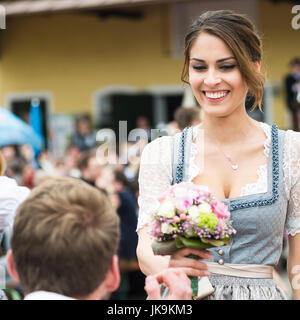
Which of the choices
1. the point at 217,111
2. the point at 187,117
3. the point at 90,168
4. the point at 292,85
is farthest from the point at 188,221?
the point at 292,85

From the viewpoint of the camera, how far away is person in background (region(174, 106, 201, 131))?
19.1ft

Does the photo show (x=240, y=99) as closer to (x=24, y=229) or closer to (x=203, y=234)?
(x=203, y=234)

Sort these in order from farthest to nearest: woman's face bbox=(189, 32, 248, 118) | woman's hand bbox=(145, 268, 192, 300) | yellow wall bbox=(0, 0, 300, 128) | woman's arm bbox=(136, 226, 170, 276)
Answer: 1. yellow wall bbox=(0, 0, 300, 128)
2. woman's face bbox=(189, 32, 248, 118)
3. woman's arm bbox=(136, 226, 170, 276)
4. woman's hand bbox=(145, 268, 192, 300)

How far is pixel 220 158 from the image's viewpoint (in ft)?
9.52

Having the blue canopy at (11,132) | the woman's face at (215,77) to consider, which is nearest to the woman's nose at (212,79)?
the woman's face at (215,77)

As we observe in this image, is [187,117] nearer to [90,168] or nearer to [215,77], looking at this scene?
[90,168]

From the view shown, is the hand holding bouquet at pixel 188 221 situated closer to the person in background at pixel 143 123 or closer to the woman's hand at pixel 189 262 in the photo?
the woman's hand at pixel 189 262

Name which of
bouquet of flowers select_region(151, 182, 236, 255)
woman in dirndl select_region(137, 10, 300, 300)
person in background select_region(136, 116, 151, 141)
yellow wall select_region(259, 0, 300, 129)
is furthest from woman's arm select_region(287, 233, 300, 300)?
person in background select_region(136, 116, 151, 141)

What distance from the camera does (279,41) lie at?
1327cm

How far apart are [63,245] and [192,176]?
0.93 m

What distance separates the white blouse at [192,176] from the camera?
281 cm

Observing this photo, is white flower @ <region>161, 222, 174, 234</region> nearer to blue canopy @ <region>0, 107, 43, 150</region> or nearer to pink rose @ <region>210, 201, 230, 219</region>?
pink rose @ <region>210, 201, 230, 219</region>

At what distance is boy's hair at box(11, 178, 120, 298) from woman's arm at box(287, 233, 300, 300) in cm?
93
